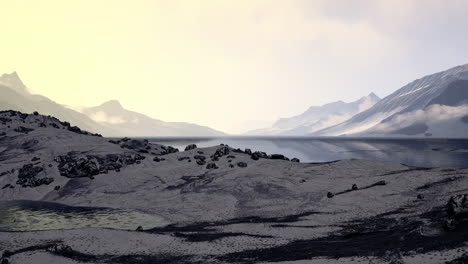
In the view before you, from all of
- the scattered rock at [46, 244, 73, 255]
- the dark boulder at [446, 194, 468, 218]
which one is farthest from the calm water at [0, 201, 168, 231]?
the dark boulder at [446, 194, 468, 218]

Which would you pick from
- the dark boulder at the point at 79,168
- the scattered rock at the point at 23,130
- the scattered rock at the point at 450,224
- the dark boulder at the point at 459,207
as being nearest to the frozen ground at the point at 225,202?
the dark boulder at the point at 79,168

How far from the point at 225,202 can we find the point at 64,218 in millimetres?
16489

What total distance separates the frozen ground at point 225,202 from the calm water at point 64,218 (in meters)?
2.24

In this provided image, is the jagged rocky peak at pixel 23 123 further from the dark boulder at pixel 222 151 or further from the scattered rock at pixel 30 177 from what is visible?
the dark boulder at pixel 222 151

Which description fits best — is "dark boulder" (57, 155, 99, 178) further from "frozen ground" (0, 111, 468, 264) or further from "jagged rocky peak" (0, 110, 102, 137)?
"jagged rocky peak" (0, 110, 102, 137)

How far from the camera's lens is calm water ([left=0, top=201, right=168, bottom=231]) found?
34.0 m

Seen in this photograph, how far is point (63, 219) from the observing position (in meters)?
36.8

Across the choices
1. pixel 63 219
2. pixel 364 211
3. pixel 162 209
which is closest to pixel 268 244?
pixel 364 211

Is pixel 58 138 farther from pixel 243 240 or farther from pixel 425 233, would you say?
pixel 425 233

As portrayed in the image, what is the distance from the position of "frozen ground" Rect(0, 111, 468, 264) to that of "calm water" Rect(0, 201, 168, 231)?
2236 millimetres

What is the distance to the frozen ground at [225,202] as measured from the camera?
75.6 ft

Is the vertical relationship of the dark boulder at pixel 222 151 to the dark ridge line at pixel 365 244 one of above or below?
above

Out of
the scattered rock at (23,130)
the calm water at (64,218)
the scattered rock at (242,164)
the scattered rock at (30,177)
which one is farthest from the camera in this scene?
the scattered rock at (23,130)

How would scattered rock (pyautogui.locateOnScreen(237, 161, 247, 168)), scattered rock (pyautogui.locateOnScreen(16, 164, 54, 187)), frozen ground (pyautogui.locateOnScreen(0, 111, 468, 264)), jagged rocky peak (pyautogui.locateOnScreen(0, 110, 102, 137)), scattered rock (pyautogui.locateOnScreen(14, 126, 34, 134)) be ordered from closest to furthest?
frozen ground (pyautogui.locateOnScreen(0, 111, 468, 264)) < scattered rock (pyautogui.locateOnScreen(16, 164, 54, 187)) < scattered rock (pyautogui.locateOnScreen(237, 161, 247, 168)) < scattered rock (pyautogui.locateOnScreen(14, 126, 34, 134)) < jagged rocky peak (pyautogui.locateOnScreen(0, 110, 102, 137))
